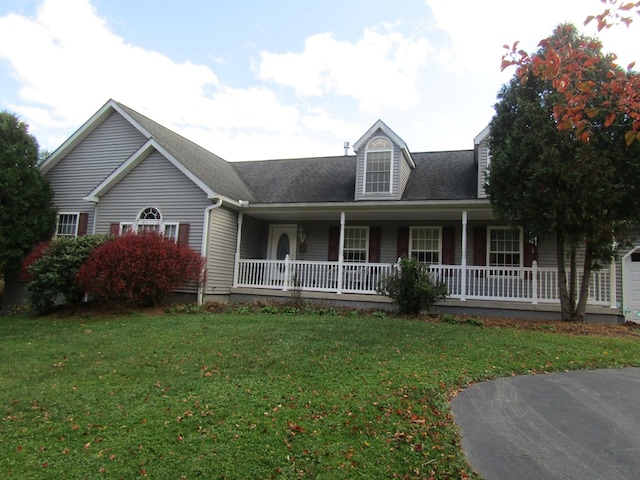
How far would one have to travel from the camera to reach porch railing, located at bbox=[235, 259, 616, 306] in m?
10.7

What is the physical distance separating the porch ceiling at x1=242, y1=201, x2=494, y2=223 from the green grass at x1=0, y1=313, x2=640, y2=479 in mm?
4515

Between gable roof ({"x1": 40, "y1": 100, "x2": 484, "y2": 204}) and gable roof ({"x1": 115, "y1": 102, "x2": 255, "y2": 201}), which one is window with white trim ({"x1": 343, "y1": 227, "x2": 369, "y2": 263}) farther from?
gable roof ({"x1": 115, "y1": 102, "x2": 255, "y2": 201})

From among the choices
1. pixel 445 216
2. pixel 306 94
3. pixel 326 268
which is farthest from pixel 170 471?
pixel 306 94

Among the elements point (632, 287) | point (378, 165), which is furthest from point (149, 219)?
point (632, 287)

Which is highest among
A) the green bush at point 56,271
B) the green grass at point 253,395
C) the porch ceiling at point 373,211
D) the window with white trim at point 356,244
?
the porch ceiling at point 373,211

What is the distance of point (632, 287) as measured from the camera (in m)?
11.4

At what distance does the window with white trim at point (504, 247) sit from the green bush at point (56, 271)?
11.2 meters

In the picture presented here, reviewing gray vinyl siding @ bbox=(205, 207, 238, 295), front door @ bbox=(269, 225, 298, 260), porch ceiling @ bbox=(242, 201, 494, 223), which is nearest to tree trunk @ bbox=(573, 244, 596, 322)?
porch ceiling @ bbox=(242, 201, 494, 223)

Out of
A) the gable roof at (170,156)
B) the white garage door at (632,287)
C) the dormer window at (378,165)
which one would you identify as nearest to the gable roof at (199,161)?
the gable roof at (170,156)

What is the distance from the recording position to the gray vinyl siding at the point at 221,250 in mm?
12453

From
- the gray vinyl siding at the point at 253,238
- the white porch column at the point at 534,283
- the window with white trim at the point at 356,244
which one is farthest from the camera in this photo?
the gray vinyl siding at the point at 253,238

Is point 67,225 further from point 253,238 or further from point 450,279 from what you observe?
point 450,279

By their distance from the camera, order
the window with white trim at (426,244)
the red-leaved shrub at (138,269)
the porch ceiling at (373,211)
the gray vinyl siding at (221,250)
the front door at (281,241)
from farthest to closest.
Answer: the front door at (281,241) < the window with white trim at (426,244) < the gray vinyl siding at (221,250) < the porch ceiling at (373,211) < the red-leaved shrub at (138,269)

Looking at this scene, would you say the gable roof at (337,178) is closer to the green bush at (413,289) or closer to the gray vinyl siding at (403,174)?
the gray vinyl siding at (403,174)
